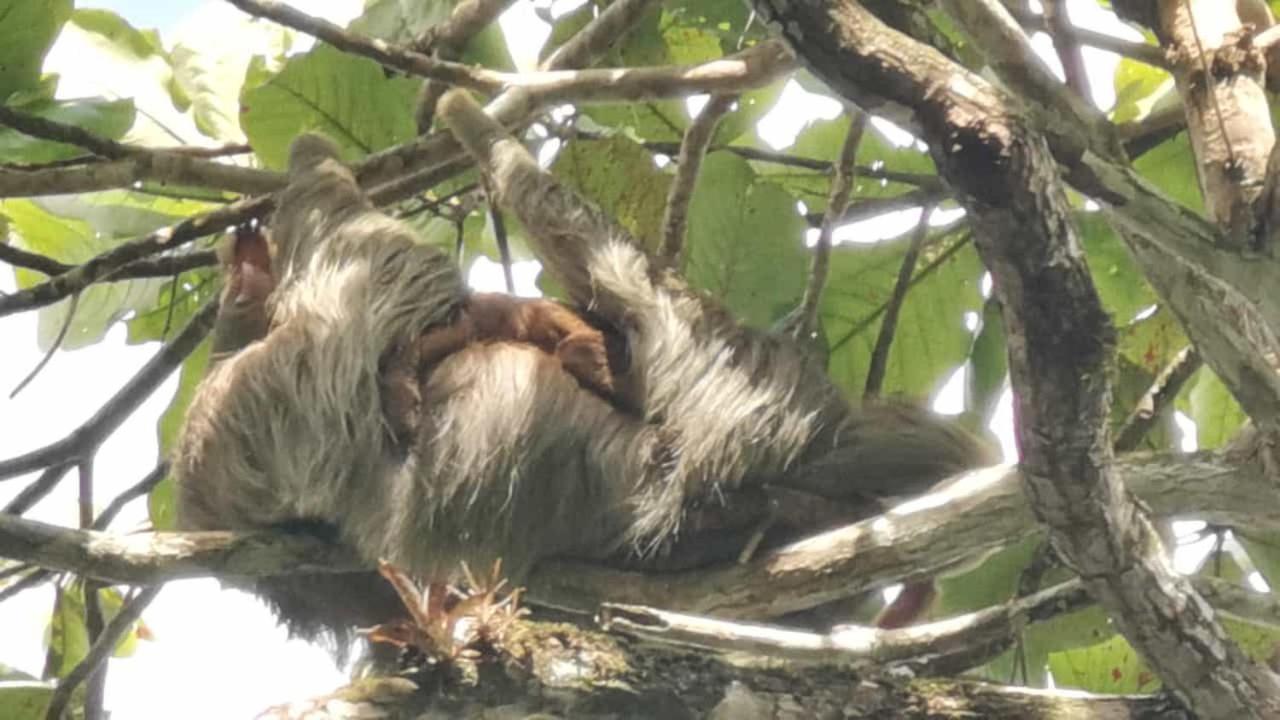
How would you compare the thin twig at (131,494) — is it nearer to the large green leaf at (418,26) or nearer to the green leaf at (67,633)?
Answer: the green leaf at (67,633)

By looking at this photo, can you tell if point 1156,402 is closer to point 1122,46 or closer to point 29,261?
point 1122,46

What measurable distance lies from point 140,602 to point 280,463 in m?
0.60

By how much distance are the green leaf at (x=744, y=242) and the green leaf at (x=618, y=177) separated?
11cm

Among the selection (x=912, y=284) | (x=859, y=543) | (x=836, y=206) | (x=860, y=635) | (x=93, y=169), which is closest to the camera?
(x=860, y=635)

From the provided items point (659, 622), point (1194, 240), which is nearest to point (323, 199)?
point (659, 622)

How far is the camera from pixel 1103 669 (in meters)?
4.39

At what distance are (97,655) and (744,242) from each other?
7.24 ft

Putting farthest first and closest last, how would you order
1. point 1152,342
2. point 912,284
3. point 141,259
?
point 912,284
point 1152,342
point 141,259

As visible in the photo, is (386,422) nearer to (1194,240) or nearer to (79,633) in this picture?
(79,633)

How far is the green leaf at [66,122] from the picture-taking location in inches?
150

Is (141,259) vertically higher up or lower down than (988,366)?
higher up

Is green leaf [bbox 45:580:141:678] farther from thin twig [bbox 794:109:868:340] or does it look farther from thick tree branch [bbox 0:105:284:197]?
thin twig [bbox 794:109:868:340]

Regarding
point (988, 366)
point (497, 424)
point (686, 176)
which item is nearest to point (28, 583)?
point (497, 424)

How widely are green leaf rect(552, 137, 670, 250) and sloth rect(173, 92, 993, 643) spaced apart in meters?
0.18
